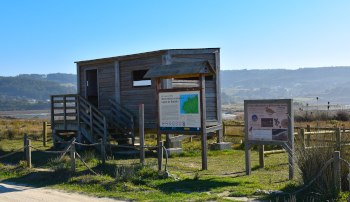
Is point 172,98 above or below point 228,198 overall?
above

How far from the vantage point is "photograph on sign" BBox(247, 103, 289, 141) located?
941 cm

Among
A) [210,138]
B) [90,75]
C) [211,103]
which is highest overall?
[90,75]

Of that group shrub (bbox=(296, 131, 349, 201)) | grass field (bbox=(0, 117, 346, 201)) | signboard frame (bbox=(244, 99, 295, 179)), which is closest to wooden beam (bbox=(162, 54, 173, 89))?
grass field (bbox=(0, 117, 346, 201))

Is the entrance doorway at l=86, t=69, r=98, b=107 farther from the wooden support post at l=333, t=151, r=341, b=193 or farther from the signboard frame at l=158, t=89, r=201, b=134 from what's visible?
the wooden support post at l=333, t=151, r=341, b=193

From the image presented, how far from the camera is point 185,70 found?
1127 centimetres

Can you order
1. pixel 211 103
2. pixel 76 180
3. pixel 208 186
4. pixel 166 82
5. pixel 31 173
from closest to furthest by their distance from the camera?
pixel 208 186, pixel 76 180, pixel 31 173, pixel 166 82, pixel 211 103

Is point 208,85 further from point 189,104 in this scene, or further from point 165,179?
point 165,179

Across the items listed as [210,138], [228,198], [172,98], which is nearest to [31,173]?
[172,98]

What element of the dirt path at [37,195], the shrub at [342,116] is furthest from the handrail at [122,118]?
the shrub at [342,116]

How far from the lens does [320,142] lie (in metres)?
7.85

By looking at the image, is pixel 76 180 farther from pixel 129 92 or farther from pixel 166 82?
pixel 129 92

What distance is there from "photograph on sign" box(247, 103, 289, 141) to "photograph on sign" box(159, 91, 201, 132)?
191 centimetres

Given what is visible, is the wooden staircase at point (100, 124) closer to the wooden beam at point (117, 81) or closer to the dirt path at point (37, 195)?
the wooden beam at point (117, 81)

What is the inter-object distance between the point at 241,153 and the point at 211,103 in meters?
2.67
